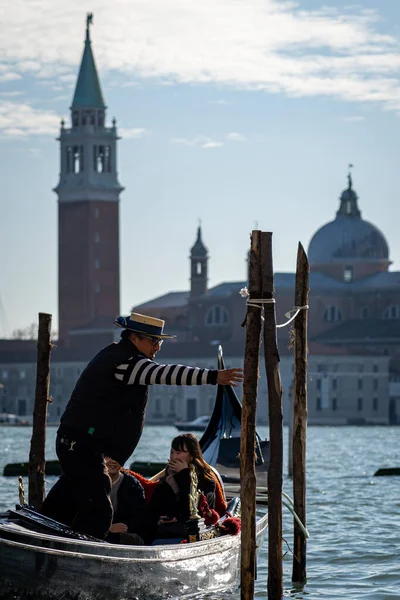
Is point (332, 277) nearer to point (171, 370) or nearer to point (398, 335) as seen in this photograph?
point (398, 335)

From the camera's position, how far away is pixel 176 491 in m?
7.83

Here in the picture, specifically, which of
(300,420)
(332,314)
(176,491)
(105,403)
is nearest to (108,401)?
(105,403)

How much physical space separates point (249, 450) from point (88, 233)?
62.0 meters

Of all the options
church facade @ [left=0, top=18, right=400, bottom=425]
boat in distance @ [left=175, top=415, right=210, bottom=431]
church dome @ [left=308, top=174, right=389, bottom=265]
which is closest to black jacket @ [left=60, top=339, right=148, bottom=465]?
boat in distance @ [left=175, top=415, right=210, bottom=431]

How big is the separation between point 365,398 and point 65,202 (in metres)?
16.0

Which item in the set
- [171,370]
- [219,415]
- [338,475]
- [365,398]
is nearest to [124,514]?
[171,370]

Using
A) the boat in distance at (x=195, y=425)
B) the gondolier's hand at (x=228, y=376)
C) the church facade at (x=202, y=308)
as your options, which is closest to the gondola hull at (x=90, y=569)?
the gondolier's hand at (x=228, y=376)

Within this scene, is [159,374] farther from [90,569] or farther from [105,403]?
[90,569]

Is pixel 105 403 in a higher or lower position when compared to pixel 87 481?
higher

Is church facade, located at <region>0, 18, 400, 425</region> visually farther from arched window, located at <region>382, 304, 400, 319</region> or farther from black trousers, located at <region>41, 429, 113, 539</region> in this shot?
black trousers, located at <region>41, 429, 113, 539</region>

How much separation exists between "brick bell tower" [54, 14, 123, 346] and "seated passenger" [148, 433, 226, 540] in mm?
60177

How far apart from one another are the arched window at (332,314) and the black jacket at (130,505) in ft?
197

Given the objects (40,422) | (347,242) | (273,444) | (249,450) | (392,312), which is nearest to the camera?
(249,450)

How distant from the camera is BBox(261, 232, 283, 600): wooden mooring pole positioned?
7.71 metres
